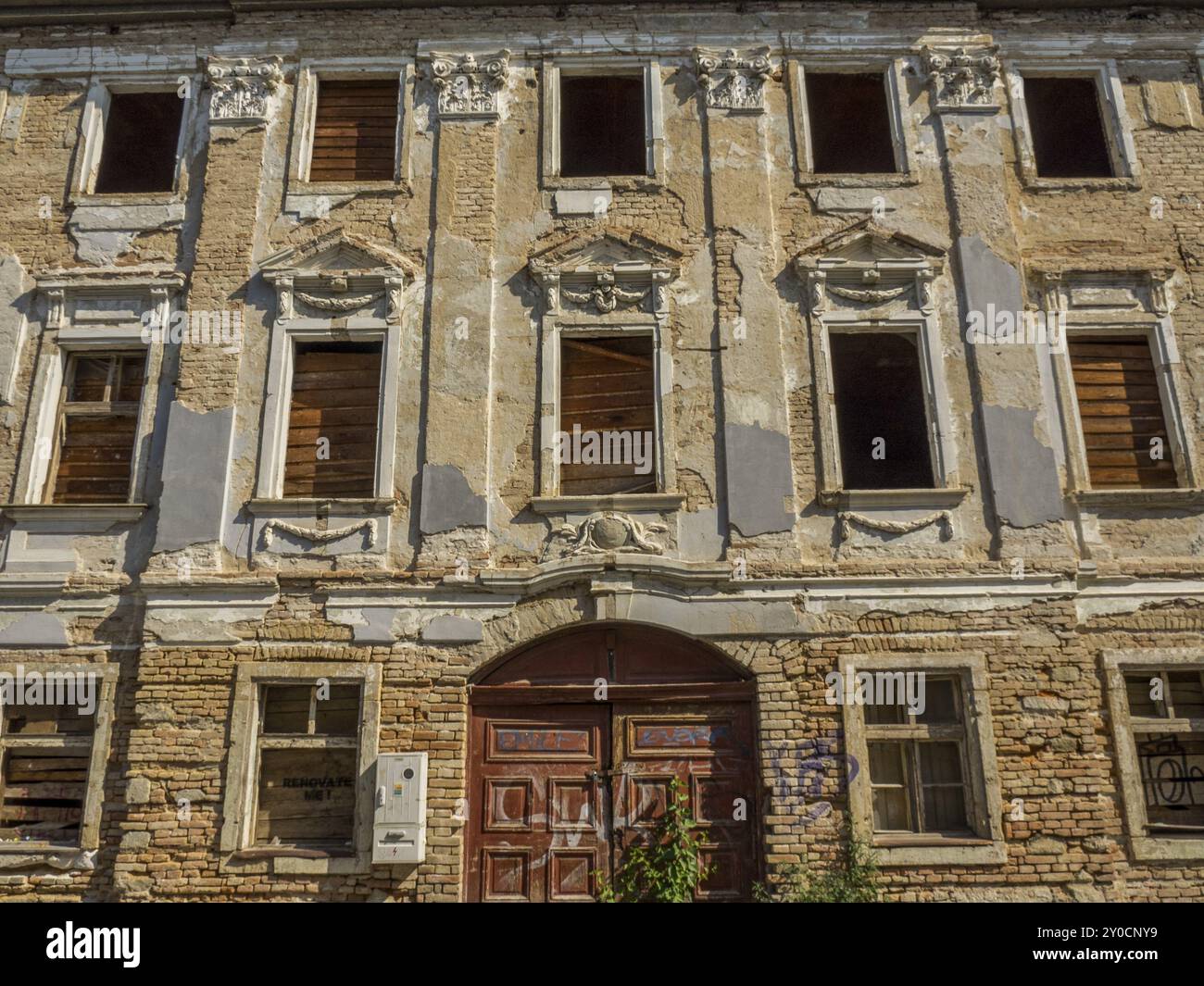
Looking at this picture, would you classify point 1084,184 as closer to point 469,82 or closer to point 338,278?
point 469,82

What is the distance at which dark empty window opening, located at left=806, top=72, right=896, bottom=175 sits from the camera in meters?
9.65

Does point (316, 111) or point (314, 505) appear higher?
point (316, 111)

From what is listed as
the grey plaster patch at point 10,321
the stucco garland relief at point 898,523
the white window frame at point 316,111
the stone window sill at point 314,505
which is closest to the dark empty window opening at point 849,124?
the stucco garland relief at point 898,523

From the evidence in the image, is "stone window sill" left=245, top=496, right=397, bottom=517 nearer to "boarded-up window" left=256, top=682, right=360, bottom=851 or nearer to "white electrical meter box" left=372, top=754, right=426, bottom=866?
"boarded-up window" left=256, top=682, right=360, bottom=851

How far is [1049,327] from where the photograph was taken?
8945 mm

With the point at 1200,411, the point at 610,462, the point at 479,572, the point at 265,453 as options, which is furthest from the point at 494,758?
the point at 1200,411

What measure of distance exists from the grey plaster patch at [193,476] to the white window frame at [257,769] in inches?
52.0

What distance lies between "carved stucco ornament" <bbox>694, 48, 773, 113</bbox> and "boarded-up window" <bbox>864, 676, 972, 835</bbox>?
6.09 metres

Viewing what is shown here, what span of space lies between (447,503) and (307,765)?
248 centimetres

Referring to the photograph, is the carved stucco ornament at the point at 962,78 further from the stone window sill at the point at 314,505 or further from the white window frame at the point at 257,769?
the white window frame at the point at 257,769

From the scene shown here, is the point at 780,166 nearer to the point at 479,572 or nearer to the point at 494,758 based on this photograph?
the point at 479,572

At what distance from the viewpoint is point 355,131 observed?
9852mm

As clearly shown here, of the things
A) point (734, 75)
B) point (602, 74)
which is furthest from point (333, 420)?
point (734, 75)

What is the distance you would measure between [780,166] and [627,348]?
2.49m
